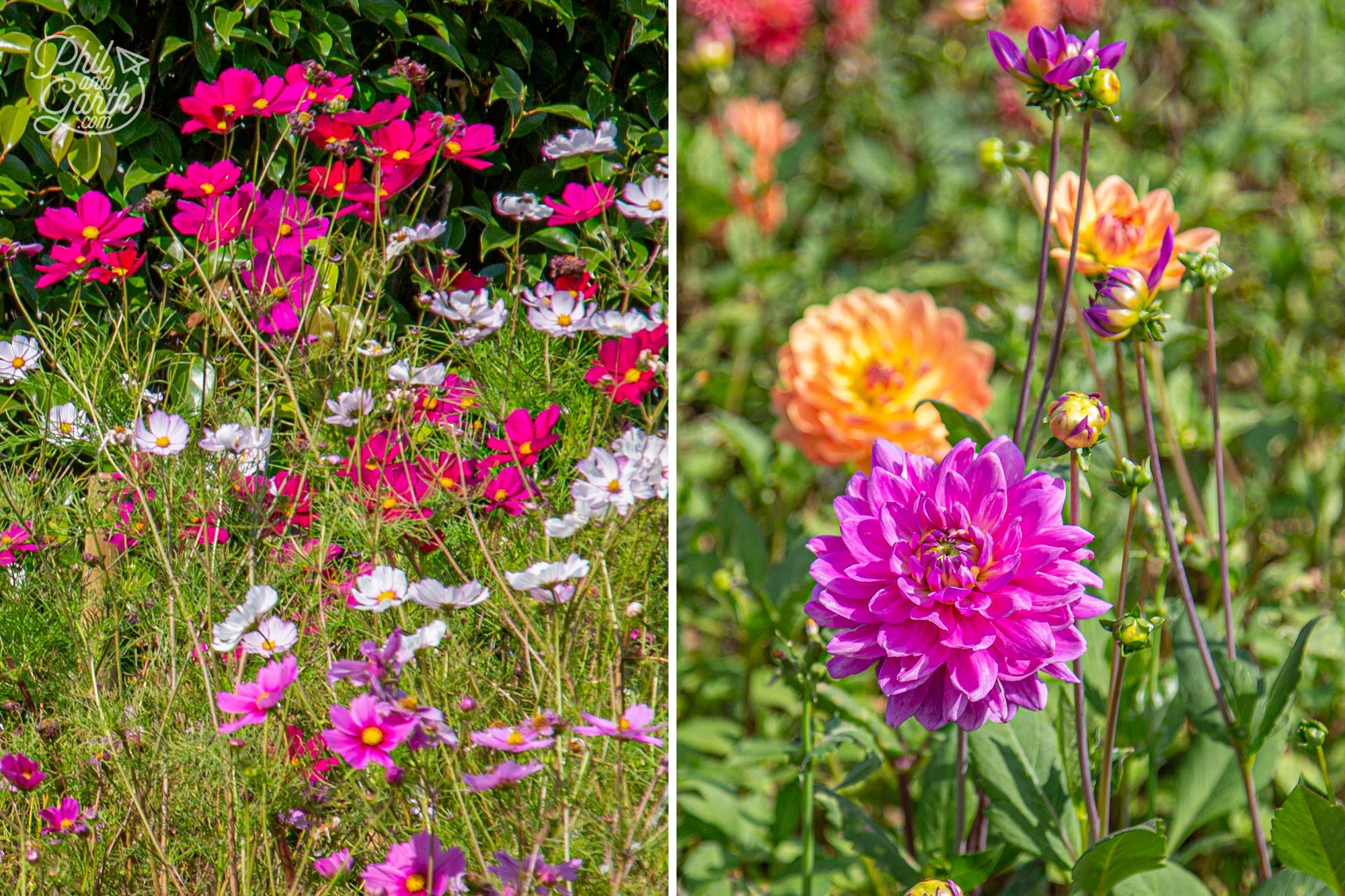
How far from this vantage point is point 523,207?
773 mm

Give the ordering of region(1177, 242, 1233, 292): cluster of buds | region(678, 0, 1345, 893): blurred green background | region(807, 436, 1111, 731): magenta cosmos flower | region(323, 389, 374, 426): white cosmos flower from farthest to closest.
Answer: region(678, 0, 1345, 893): blurred green background < region(323, 389, 374, 426): white cosmos flower < region(1177, 242, 1233, 292): cluster of buds < region(807, 436, 1111, 731): magenta cosmos flower

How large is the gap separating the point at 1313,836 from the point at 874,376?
504 millimetres

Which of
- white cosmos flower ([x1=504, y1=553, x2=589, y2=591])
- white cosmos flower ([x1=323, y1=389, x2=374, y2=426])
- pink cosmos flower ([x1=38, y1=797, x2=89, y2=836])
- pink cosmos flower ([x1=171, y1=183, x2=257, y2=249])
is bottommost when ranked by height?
pink cosmos flower ([x1=38, y1=797, x2=89, y2=836])

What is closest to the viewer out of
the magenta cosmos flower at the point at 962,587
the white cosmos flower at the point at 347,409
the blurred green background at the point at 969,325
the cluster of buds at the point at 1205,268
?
the magenta cosmos flower at the point at 962,587

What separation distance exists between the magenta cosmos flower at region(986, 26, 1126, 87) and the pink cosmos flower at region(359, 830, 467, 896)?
514mm

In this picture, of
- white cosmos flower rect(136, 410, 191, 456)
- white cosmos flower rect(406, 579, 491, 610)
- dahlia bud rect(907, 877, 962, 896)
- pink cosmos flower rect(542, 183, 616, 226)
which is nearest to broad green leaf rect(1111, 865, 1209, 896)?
dahlia bud rect(907, 877, 962, 896)

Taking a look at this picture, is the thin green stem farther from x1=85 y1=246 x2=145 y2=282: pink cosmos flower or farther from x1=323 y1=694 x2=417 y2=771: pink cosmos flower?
x1=85 y1=246 x2=145 y2=282: pink cosmos flower

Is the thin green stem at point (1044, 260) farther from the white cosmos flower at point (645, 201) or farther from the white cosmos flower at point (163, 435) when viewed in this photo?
the white cosmos flower at point (163, 435)

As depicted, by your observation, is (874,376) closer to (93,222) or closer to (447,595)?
(447,595)

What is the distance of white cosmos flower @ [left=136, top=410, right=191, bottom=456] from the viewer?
2.46 feet

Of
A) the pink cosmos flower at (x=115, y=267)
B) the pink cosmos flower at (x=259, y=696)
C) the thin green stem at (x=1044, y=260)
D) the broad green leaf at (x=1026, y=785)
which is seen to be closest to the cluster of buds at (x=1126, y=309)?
the thin green stem at (x=1044, y=260)

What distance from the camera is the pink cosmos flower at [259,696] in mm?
683

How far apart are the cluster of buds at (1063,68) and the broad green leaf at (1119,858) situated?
1.14 feet

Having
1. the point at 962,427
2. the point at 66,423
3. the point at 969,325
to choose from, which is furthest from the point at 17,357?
the point at 969,325
